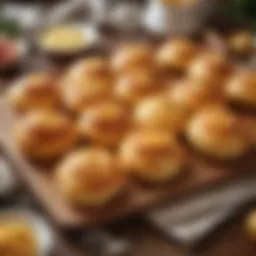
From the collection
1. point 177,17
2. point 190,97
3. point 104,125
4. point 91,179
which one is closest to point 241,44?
point 177,17

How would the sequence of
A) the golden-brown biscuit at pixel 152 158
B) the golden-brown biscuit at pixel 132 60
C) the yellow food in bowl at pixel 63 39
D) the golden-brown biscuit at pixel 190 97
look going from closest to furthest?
the golden-brown biscuit at pixel 152 158 < the golden-brown biscuit at pixel 190 97 < the golden-brown biscuit at pixel 132 60 < the yellow food in bowl at pixel 63 39

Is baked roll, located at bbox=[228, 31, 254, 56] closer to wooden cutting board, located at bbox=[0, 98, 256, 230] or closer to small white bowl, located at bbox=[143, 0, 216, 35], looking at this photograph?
small white bowl, located at bbox=[143, 0, 216, 35]

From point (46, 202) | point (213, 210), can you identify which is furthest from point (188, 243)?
point (46, 202)

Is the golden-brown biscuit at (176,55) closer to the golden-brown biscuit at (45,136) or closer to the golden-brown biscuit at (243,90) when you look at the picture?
the golden-brown biscuit at (243,90)

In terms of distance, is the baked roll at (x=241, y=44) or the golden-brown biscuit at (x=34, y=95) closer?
the golden-brown biscuit at (x=34, y=95)

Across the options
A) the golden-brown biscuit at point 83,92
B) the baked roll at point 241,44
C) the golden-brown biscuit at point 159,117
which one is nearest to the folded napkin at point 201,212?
the golden-brown biscuit at point 159,117

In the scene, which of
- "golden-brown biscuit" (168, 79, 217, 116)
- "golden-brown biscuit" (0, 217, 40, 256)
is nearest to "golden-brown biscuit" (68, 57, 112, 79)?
"golden-brown biscuit" (168, 79, 217, 116)
